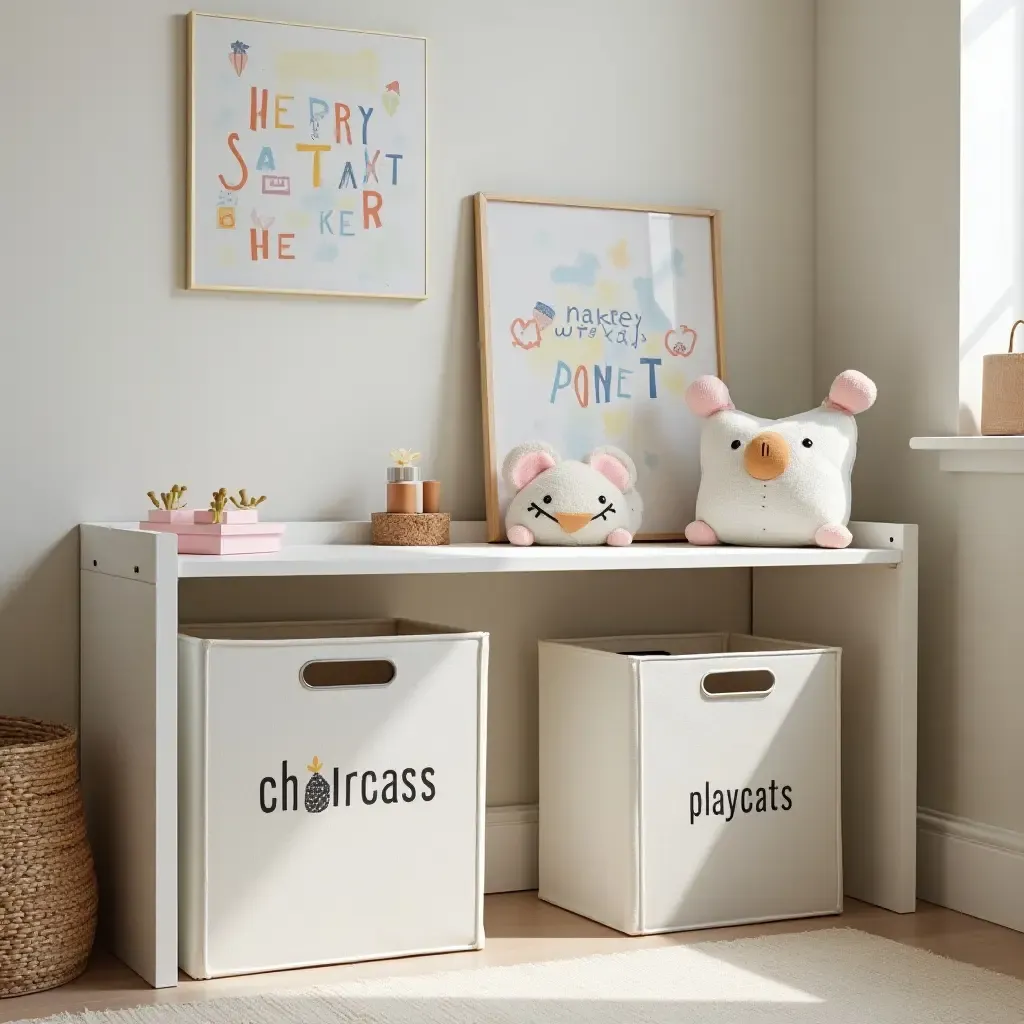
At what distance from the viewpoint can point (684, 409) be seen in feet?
9.43

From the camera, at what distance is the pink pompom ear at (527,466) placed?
2664mm

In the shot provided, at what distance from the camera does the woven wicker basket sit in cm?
210

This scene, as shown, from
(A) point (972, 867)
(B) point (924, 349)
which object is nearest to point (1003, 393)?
(B) point (924, 349)

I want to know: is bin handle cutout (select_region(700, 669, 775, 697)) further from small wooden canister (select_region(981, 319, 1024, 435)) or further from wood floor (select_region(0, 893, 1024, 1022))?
small wooden canister (select_region(981, 319, 1024, 435))

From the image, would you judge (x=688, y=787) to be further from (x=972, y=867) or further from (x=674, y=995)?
(x=972, y=867)

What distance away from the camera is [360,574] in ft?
8.32

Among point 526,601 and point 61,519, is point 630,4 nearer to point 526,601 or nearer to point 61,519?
point 526,601

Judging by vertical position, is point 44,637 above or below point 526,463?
below

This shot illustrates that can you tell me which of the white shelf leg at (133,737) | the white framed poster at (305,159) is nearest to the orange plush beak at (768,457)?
the white framed poster at (305,159)

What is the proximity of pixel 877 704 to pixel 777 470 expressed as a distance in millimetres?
453

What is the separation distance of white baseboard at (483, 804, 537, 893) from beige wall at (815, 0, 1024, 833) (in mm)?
726

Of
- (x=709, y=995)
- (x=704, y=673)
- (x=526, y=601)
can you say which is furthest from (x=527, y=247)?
(x=709, y=995)

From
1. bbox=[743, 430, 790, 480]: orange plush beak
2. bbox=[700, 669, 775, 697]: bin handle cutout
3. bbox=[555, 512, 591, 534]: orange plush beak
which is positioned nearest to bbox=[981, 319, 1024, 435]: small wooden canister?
bbox=[743, 430, 790, 480]: orange plush beak

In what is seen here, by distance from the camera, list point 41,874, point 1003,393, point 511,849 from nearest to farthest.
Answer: point 41,874, point 1003,393, point 511,849
